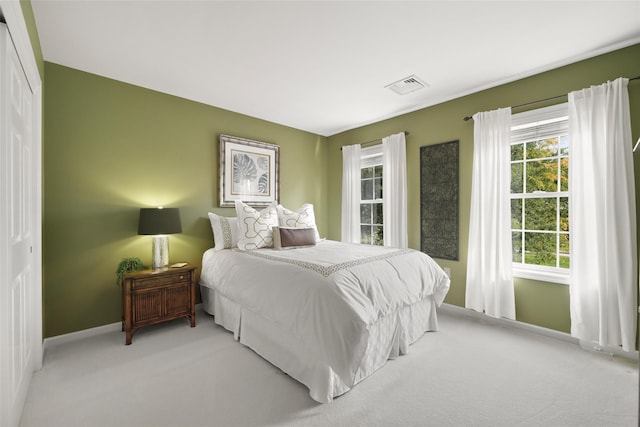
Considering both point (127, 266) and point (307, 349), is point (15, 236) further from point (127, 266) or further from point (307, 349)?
point (307, 349)

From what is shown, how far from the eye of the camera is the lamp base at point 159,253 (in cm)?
291

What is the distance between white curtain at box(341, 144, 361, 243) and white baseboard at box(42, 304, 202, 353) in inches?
127

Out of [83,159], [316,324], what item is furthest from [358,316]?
[83,159]

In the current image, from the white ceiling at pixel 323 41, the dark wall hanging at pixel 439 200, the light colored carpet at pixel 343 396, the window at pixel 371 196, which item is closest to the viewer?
the light colored carpet at pixel 343 396

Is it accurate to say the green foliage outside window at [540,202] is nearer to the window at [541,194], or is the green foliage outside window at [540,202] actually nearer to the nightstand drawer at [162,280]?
the window at [541,194]

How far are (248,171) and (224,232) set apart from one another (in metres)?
1.06

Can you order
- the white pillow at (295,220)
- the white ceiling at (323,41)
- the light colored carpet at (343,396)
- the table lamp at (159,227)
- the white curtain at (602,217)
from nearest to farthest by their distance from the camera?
the light colored carpet at (343,396) < the white ceiling at (323,41) < the white curtain at (602,217) < the table lamp at (159,227) < the white pillow at (295,220)

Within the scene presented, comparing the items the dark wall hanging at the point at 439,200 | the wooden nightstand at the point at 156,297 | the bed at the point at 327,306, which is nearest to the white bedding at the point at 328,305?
the bed at the point at 327,306

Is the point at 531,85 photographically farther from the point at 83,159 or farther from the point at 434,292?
the point at 83,159

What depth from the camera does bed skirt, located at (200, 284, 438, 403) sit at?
185 cm

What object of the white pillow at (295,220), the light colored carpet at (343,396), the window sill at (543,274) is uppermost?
the white pillow at (295,220)

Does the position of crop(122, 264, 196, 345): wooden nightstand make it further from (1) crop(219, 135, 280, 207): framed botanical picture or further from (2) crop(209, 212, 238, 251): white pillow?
(1) crop(219, 135, 280, 207): framed botanical picture

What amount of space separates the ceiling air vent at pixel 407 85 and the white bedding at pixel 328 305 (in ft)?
6.00

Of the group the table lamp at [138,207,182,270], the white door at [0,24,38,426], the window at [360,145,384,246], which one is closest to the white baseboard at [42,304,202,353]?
the white door at [0,24,38,426]
